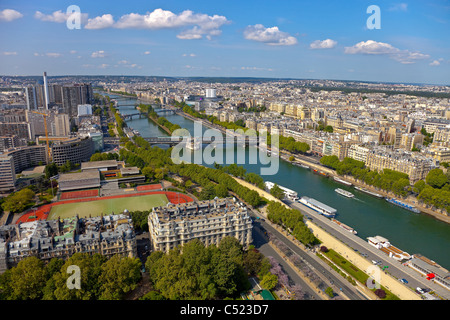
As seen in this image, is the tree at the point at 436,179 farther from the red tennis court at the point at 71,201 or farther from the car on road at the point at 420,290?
the red tennis court at the point at 71,201

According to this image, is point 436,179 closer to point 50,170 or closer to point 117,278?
point 117,278

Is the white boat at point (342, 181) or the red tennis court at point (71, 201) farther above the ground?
the red tennis court at point (71, 201)

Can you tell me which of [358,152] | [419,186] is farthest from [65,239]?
[358,152]

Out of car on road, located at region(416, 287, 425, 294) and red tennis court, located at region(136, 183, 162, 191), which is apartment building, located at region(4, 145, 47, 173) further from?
car on road, located at region(416, 287, 425, 294)

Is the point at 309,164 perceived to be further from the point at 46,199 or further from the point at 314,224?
the point at 46,199

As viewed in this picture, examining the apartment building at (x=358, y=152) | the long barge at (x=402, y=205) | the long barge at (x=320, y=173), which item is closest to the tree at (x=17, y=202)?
the long barge at (x=320, y=173)

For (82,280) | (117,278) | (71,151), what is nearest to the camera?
(82,280)
